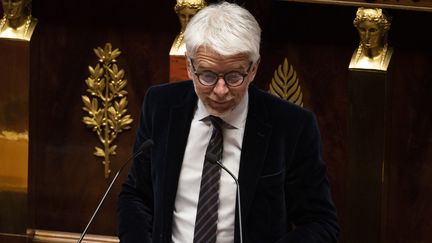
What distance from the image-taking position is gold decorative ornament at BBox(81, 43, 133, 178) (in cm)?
451

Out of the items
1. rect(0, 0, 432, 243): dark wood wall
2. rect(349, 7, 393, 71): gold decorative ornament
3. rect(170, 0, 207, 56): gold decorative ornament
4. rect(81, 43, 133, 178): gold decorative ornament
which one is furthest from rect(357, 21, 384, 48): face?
rect(81, 43, 133, 178): gold decorative ornament

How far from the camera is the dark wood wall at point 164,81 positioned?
4.23 metres

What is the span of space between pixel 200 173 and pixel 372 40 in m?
1.18

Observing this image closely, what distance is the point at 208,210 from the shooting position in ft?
9.84

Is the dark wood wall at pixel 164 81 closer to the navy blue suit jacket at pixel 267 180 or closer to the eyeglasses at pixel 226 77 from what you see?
the navy blue suit jacket at pixel 267 180

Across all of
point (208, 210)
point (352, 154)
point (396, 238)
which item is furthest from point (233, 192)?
point (396, 238)

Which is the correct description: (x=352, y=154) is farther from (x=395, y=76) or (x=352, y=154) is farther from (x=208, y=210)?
(x=208, y=210)

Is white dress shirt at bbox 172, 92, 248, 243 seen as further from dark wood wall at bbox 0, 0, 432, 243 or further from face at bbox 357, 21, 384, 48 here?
dark wood wall at bbox 0, 0, 432, 243

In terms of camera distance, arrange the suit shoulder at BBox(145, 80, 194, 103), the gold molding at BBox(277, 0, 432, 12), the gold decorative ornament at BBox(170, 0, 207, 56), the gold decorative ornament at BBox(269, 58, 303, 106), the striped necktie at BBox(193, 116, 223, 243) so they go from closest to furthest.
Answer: the striped necktie at BBox(193, 116, 223, 243)
the suit shoulder at BBox(145, 80, 194, 103)
the gold molding at BBox(277, 0, 432, 12)
the gold decorative ornament at BBox(170, 0, 207, 56)
the gold decorative ornament at BBox(269, 58, 303, 106)

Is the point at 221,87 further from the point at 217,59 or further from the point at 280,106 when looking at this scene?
the point at 280,106

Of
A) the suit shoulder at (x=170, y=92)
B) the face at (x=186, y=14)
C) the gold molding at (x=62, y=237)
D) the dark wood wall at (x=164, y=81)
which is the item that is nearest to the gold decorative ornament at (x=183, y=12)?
the face at (x=186, y=14)

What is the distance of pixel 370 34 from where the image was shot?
4035 mm

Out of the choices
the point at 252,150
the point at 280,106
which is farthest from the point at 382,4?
the point at 252,150

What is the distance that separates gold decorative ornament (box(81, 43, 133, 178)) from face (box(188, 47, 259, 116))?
4.99 ft
